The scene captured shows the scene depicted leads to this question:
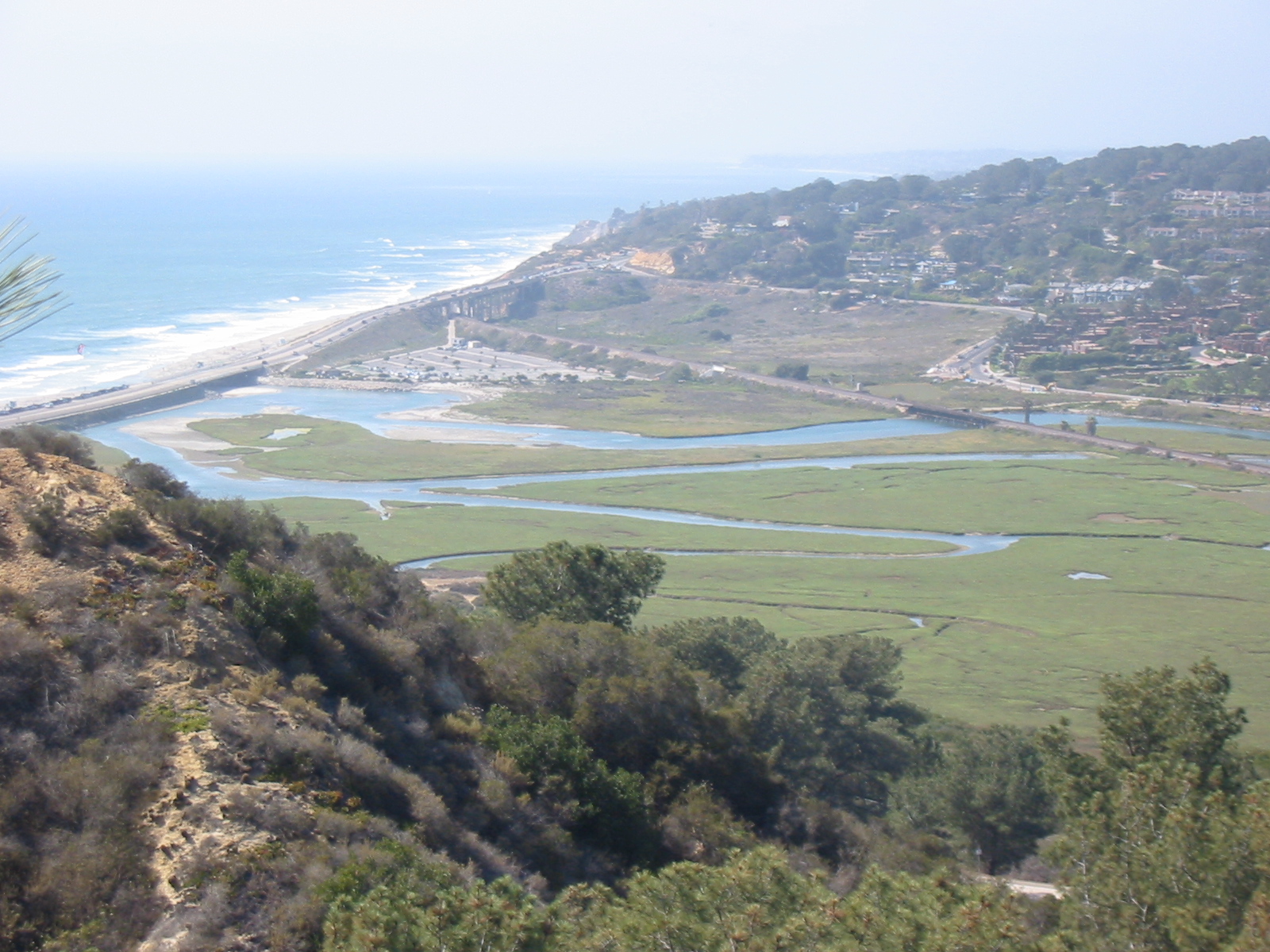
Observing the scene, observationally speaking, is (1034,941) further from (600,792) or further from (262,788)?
(262,788)

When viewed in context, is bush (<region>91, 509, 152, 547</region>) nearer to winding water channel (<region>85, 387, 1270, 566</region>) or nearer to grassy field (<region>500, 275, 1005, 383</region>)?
winding water channel (<region>85, 387, 1270, 566</region>)

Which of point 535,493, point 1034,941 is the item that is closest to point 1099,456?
point 535,493

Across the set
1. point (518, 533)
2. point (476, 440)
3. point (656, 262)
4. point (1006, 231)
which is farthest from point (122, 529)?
point (1006, 231)

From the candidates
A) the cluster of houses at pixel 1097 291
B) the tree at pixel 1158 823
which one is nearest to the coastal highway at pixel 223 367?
the tree at pixel 1158 823

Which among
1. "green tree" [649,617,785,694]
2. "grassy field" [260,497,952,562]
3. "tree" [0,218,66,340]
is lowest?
"grassy field" [260,497,952,562]

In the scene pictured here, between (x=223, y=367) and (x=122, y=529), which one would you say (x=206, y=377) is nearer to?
(x=223, y=367)

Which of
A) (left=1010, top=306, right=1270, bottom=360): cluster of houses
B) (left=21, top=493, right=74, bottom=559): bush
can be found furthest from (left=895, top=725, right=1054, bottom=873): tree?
(left=1010, top=306, right=1270, bottom=360): cluster of houses

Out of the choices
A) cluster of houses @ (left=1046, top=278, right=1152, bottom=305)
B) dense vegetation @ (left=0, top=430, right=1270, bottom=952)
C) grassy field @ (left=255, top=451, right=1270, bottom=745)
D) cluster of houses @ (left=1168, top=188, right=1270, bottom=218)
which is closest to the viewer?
dense vegetation @ (left=0, top=430, right=1270, bottom=952)
